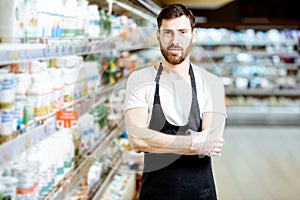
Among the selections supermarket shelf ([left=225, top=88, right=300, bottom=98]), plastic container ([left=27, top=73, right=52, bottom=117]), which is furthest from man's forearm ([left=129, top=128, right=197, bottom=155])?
supermarket shelf ([left=225, top=88, right=300, bottom=98])

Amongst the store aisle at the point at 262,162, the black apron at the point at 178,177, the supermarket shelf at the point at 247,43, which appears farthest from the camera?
the supermarket shelf at the point at 247,43

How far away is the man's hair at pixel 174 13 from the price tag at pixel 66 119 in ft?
4.25

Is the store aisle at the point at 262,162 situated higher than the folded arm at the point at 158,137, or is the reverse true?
the folded arm at the point at 158,137

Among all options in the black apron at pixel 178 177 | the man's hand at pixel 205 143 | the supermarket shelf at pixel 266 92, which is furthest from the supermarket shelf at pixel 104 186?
the supermarket shelf at pixel 266 92

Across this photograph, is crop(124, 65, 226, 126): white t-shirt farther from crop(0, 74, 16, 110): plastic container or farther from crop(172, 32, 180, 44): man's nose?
crop(0, 74, 16, 110): plastic container

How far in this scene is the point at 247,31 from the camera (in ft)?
33.3

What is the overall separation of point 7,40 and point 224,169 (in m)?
4.60

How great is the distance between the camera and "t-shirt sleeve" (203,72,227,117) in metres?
1.74

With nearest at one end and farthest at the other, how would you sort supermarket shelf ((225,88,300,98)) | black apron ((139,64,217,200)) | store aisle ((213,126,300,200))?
black apron ((139,64,217,200)), store aisle ((213,126,300,200)), supermarket shelf ((225,88,300,98))

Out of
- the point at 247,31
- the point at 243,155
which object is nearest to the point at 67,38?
the point at 243,155

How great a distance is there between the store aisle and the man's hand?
240 cm

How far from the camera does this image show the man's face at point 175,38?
1686mm

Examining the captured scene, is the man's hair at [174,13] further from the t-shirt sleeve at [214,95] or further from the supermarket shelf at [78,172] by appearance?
the supermarket shelf at [78,172]

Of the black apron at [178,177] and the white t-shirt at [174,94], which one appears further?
the black apron at [178,177]
